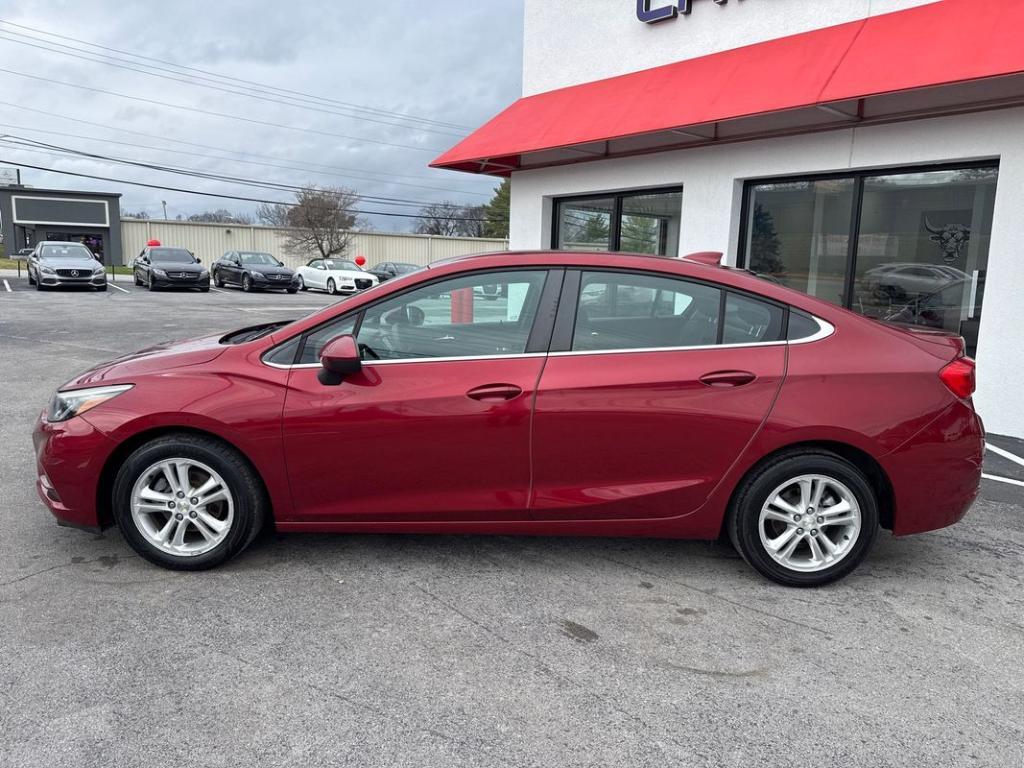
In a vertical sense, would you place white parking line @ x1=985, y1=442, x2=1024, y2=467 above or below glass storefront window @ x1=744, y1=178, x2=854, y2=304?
below

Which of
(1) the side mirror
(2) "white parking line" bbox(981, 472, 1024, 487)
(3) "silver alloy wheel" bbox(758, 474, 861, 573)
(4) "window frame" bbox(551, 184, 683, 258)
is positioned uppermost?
(4) "window frame" bbox(551, 184, 683, 258)

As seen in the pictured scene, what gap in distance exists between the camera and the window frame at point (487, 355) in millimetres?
3623

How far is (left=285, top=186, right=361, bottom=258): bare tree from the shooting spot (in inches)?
1821

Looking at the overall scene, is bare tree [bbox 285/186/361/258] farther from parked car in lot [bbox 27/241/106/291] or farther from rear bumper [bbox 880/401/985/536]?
rear bumper [bbox 880/401/985/536]

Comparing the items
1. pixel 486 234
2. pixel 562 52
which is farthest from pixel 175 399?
pixel 486 234

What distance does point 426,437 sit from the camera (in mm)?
3551

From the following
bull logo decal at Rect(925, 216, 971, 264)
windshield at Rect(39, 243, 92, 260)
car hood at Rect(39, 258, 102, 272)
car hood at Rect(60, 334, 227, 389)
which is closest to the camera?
car hood at Rect(60, 334, 227, 389)

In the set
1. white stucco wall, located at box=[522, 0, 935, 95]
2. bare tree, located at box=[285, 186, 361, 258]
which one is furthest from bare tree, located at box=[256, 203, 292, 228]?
white stucco wall, located at box=[522, 0, 935, 95]

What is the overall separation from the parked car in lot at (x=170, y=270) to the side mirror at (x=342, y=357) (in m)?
24.5

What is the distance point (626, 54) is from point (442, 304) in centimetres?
731

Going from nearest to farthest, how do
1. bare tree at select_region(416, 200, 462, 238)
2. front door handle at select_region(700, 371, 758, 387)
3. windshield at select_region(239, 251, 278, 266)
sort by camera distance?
front door handle at select_region(700, 371, 758, 387), windshield at select_region(239, 251, 278, 266), bare tree at select_region(416, 200, 462, 238)

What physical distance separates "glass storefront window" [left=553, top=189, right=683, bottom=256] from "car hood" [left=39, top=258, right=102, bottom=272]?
19.0 m

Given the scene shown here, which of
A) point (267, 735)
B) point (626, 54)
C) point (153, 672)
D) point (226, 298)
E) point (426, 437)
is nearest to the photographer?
point (267, 735)

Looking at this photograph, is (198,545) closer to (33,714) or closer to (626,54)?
(33,714)
